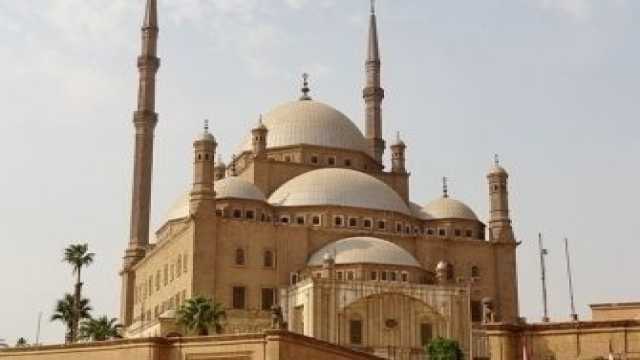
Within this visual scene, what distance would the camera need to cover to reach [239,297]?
52.9 metres

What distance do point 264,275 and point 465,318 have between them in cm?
984

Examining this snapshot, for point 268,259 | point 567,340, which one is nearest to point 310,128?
point 268,259

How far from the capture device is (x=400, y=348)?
49.2 meters

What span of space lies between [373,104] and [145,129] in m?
14.3

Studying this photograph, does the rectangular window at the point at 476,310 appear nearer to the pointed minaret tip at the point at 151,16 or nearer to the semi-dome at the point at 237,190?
the semi-dome at the point at 237,190

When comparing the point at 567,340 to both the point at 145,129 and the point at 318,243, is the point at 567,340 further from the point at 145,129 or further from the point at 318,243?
the point at 145,129

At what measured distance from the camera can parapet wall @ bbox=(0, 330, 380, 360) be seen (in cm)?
2597

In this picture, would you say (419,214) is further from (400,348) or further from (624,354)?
(624,354)

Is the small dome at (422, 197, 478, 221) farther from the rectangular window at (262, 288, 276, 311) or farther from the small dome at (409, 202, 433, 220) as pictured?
the rectangular window at (262, 288, 276, 311)

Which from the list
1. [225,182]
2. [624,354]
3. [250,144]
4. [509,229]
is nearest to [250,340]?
[624,354]

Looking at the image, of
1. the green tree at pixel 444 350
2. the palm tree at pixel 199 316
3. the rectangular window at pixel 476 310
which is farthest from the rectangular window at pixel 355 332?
the rectangular window at pixel 476 310

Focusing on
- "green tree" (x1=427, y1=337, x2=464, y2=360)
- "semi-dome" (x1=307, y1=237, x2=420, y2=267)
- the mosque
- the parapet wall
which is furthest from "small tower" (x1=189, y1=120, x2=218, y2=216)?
the parapet wall

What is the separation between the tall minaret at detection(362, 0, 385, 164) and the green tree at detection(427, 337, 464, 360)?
22254 millimetres

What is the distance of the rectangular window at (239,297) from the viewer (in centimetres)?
5272
